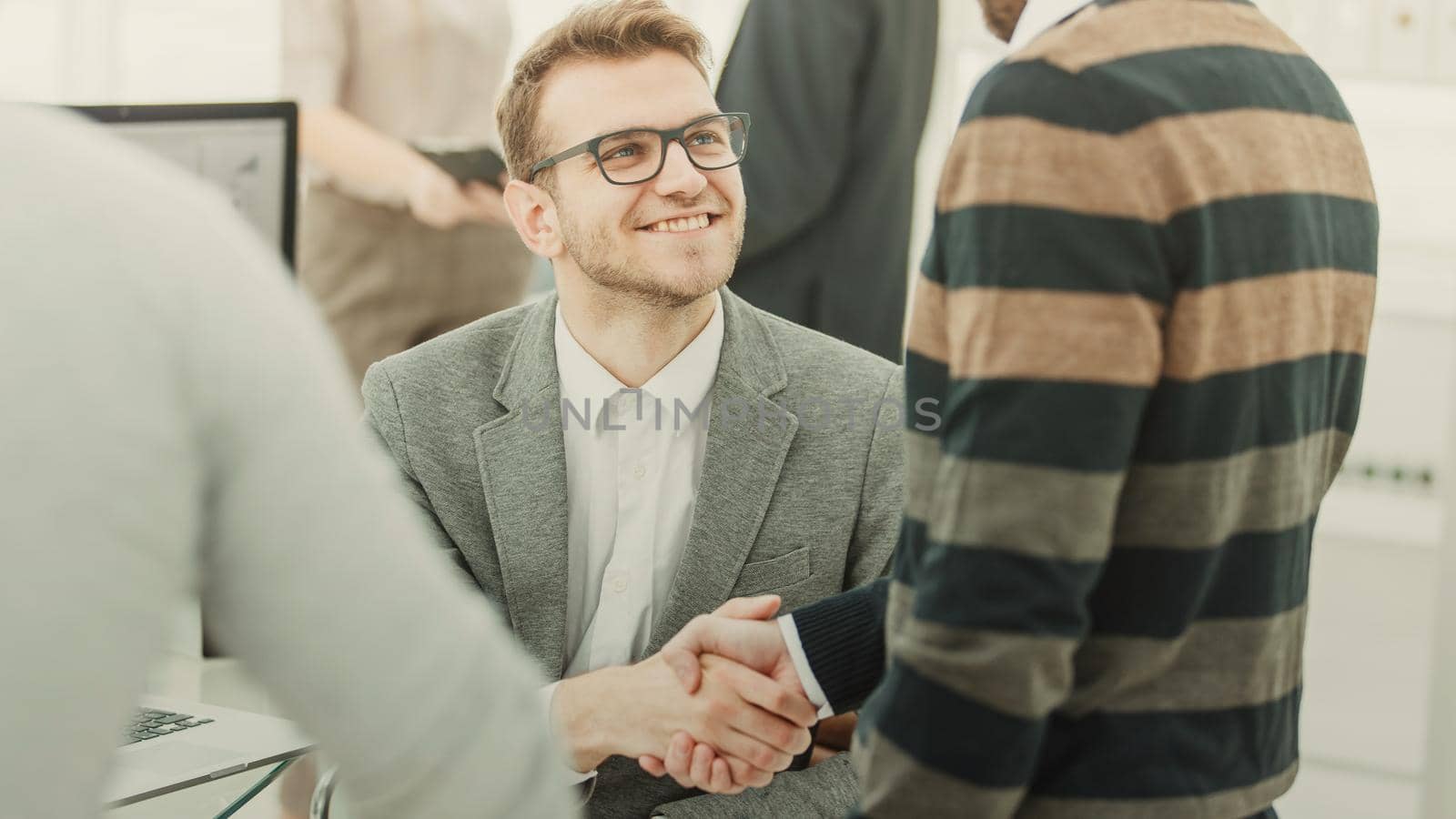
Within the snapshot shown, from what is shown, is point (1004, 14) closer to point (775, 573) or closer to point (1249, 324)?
point (1249, 324)

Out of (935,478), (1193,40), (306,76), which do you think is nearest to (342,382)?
(935,478)

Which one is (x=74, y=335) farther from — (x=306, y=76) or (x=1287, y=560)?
(x=306, y=76)

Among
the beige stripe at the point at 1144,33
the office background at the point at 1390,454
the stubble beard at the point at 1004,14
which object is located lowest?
the office background at the point at 1390,454

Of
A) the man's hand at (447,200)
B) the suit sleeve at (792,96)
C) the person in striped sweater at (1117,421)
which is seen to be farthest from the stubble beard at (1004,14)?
the man's hand at (447,200)

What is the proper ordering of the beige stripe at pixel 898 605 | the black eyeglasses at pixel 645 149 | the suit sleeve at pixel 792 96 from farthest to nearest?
the suit sleeve at pixel 792 96 < the black eyeglasses at pixel 645 149 < the beige stripe at pixel 898 605

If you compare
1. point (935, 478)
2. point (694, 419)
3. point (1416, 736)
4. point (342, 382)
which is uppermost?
point (342, 382)

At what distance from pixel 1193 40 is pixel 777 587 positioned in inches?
29.6

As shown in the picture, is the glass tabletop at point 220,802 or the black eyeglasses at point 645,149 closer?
the glass tabletop at point 220,802

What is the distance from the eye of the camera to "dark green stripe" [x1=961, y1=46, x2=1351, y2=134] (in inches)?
30.2

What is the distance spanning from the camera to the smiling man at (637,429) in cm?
139

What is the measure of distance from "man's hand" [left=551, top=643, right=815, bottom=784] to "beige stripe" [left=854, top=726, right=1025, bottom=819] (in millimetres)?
443

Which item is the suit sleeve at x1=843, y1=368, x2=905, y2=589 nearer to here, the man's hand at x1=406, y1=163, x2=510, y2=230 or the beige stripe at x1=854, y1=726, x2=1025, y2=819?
the beige stripe at x1=854, y1=726, x2=1025, y2=819

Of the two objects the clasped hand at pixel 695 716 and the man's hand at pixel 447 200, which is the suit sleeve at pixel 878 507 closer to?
the clasped hand at pixel 695 716

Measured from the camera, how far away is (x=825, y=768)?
1.35 metres
